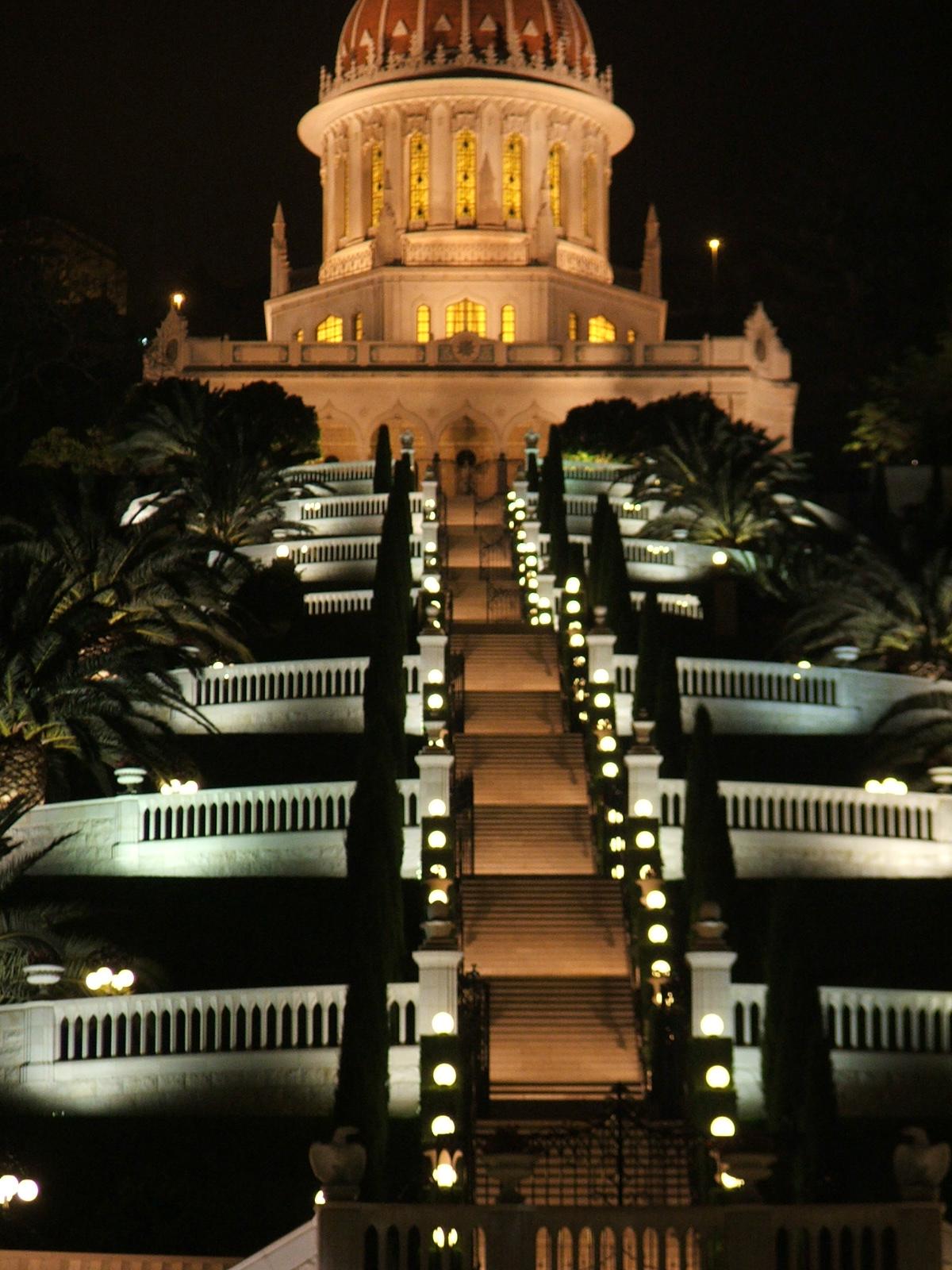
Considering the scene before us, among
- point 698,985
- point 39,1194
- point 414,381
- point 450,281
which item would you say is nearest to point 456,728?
point 698,985

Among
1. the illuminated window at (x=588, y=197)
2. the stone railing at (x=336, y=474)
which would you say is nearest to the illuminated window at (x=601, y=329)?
the illuminated window at (x=588, y=197)

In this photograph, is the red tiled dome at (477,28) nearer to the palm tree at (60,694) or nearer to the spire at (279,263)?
the spire at (279,263)

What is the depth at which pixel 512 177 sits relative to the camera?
285ft

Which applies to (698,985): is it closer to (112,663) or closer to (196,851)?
(196,851)

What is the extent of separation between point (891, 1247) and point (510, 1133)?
3236mm

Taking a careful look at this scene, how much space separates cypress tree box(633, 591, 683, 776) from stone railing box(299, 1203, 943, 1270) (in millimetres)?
17973

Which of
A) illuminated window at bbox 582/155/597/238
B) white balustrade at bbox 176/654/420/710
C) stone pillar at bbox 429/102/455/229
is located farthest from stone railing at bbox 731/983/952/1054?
illuminated window at bbox 582/155/597/238

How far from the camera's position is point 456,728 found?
42.3 meters

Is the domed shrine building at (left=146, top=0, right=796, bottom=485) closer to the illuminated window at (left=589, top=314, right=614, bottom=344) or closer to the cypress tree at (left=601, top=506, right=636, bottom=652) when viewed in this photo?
the illuminated window at (left=589, top=314, right=614, bottom=344)

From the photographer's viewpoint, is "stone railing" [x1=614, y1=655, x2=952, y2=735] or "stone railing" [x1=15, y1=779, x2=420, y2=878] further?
"stone railing" [x1=614, y1=655, x2=952, y2=735]

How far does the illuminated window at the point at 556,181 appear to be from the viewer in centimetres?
8694

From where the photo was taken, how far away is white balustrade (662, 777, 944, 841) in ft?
126

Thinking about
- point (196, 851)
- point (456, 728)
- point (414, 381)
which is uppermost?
point (414, 381)

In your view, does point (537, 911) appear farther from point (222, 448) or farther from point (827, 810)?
point (222, 448)
